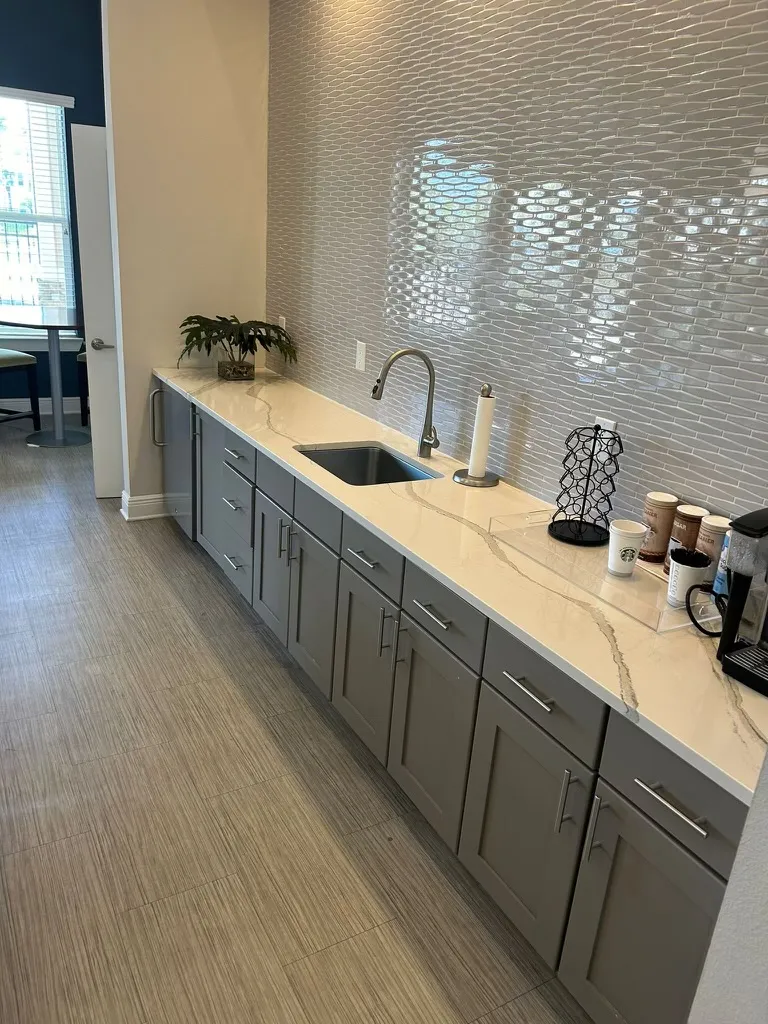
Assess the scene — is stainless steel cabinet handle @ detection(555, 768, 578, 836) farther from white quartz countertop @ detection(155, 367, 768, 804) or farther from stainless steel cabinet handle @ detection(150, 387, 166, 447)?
stainless steel cabinet handle @ detection(150, 387, 166, 447)

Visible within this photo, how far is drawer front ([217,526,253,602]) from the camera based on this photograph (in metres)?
3.08

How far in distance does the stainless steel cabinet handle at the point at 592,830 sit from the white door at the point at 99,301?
141 inches

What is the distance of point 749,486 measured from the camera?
170 cm

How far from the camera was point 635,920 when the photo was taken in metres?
1.37

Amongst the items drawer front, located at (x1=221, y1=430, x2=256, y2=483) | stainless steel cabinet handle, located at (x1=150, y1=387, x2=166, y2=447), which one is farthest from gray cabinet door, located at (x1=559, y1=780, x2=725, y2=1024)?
stainless steel cabinet handle, located at (x1=150, y1=387, x2=166, y2=447)

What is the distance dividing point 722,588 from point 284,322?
2869 mm

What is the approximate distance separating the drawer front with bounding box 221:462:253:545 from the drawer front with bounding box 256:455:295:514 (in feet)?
0.41

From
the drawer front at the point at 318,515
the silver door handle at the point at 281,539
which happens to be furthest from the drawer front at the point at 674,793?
the silver door handle at the point at 281,539

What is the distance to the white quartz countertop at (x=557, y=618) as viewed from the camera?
4.07ft

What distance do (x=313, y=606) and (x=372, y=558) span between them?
1.66 ft

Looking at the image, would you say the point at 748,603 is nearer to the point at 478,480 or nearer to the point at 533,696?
the point at 533,696

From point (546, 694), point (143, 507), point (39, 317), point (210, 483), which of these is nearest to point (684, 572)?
point (546, 694)

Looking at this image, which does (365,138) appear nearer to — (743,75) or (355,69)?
(355,69)

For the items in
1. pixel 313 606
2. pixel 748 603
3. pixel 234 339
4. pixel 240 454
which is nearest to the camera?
pixel 748 603
